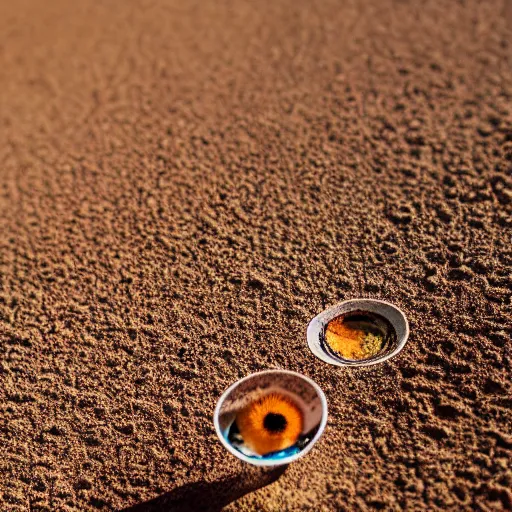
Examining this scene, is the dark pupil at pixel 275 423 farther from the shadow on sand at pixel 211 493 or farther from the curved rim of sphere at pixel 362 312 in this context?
the curved rim of sphere at pixel 362 312

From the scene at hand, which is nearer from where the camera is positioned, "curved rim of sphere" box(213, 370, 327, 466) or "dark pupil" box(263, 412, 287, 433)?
"curved rim of sphere" box(213, 370, 327, 466)

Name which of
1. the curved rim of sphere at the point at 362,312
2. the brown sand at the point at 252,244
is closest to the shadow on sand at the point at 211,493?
the brown sand at the point at 252,244

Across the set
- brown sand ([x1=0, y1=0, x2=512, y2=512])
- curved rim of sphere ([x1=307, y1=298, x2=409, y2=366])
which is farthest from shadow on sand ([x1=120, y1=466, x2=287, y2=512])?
curved rim of sphere ([x1=307, y1=298, x2=409, y2=366])

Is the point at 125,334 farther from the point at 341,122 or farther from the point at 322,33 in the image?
the point at 322,33

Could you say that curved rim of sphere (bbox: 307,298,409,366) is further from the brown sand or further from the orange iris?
the orange iris

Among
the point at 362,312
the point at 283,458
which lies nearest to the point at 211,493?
the point at 283,458
